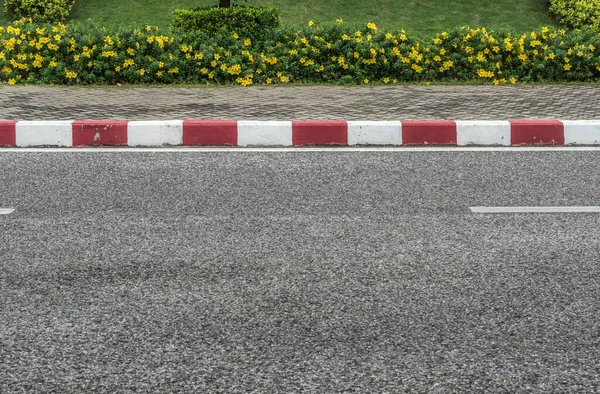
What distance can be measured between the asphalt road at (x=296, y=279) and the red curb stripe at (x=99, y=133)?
88cm

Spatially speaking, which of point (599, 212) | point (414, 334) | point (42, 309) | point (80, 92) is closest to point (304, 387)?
point (414, 334)

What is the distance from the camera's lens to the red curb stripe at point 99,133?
24.7ft

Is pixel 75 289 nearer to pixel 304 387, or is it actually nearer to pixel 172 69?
pixel 304 387

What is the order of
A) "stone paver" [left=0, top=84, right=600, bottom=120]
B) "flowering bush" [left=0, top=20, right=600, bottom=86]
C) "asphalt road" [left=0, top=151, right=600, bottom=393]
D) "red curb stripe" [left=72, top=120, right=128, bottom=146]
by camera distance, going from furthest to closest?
"flowering bush" [left=0, top=20, right=600, bottom=86] < "stone paver" [left=0, top=84, right=600, bottom=120] < "red curb stripe" [left=72, top=120, right=128, bottom=146] < "asphalt road" [left=0, top=151, right=600, bottom=393]

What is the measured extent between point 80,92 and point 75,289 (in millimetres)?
5936

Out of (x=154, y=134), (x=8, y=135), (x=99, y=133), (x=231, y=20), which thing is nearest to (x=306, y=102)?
(x=154, y=134)

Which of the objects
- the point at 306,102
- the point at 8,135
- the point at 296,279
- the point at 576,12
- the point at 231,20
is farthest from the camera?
the point at 576,12

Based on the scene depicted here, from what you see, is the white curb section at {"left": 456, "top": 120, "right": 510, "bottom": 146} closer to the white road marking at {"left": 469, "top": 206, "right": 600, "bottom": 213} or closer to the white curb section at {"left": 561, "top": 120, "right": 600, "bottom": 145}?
the white curb section at {"left": 561, "top": 120, "right": 600, "bottom": 145}

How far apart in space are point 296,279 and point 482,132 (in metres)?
3.86

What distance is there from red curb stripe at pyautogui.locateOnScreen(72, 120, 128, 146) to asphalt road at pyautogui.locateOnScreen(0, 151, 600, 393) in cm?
88

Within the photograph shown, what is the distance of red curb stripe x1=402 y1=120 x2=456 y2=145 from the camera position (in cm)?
762

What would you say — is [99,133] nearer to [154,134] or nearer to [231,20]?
[154,134]

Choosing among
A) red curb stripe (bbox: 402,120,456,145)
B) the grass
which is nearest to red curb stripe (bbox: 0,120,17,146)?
red curb stripe (bbox: 402,120,456,145)

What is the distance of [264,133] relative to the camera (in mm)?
7586
